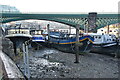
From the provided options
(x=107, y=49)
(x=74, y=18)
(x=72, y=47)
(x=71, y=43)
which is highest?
(x=74, y=18)

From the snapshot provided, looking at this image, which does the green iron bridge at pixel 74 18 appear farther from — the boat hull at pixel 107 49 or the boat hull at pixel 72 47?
the boat hull at pixel 107 49

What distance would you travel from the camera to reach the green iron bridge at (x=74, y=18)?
2530 cm

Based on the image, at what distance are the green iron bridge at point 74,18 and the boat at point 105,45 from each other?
26.3ft

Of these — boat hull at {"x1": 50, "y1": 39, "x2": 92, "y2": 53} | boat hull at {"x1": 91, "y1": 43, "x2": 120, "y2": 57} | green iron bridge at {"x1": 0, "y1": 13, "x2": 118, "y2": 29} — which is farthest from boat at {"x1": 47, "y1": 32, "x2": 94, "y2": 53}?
green iron bridge at {"x1": 0, "y1": 13, "x2": 118, "y2": 29}

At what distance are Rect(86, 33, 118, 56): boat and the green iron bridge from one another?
801 cm

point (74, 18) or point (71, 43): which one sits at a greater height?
point (74, 18)

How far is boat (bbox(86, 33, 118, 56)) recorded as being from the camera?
53.2 ft

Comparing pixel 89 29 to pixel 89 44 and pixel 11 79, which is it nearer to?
pixel 89 44

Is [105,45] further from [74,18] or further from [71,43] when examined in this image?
[74,18]

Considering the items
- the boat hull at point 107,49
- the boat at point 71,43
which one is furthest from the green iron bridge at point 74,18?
the boat hull at point 107,49

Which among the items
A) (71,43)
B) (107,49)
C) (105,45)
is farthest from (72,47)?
(107,49)

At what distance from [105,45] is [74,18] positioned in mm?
10296

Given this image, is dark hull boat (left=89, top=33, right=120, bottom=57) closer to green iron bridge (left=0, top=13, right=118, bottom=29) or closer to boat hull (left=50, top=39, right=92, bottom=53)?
boat hull (left=50, top=39, right=92, bottom=53)

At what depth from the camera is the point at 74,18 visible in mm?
25531
